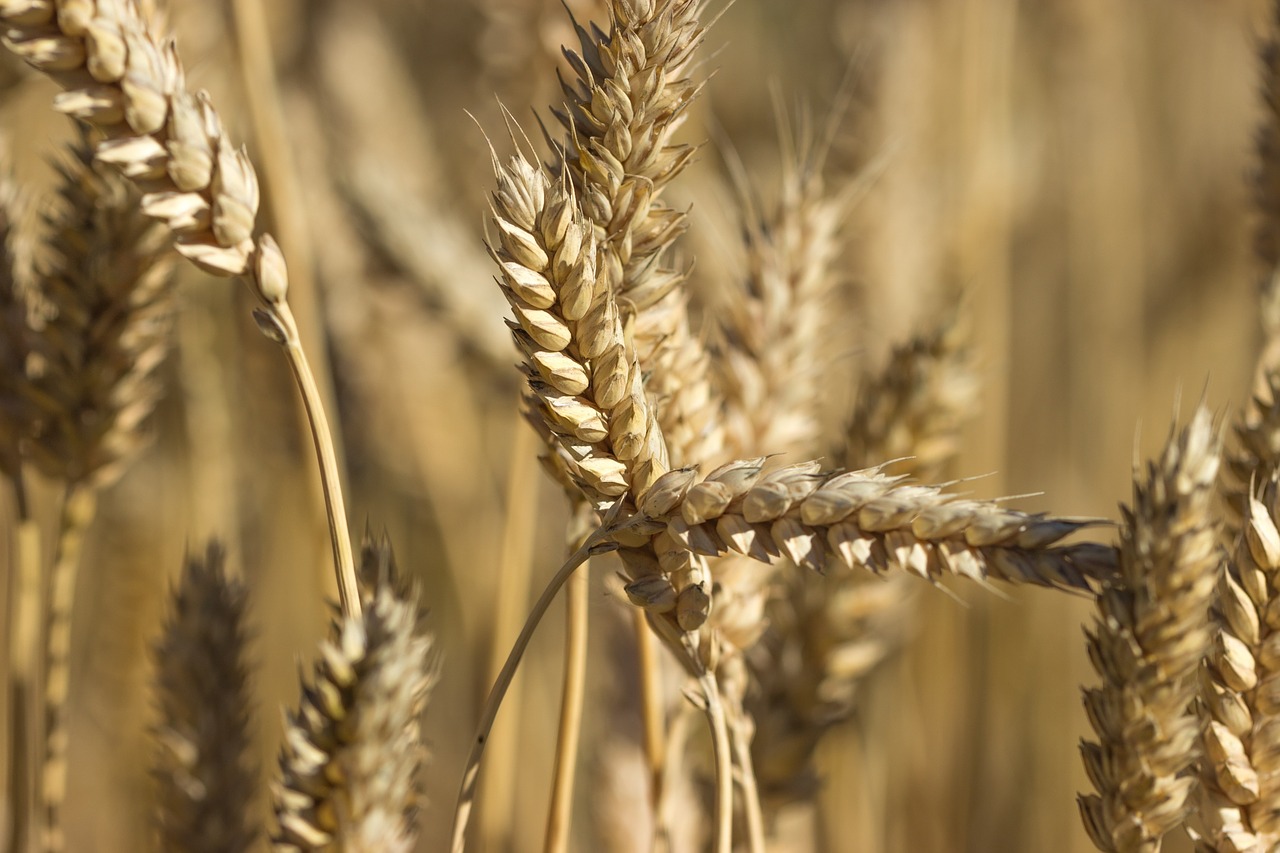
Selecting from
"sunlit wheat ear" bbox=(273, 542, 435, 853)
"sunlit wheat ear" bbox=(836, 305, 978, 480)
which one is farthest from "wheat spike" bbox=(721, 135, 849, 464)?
"sunlit wheat ear" bbox=(273, 542, 435, 853)

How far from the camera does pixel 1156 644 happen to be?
521mm

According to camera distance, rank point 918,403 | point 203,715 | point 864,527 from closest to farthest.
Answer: point 864,527 → point 203,715 → point 918,403

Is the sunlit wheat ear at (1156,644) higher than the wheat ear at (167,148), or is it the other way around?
the wheat ear at (167,148)

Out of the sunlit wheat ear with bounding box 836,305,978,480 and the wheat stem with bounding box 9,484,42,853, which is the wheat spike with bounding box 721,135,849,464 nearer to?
the sunlit wheat ear with bounding box 836,305,978,480

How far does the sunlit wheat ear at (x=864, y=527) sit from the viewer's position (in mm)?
441

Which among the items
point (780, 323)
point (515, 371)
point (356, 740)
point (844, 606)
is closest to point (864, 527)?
point (356, 740)

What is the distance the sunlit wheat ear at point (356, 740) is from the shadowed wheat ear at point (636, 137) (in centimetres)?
19

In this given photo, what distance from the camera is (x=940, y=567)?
0.47 m

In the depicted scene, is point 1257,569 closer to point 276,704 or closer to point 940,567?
point 940,567

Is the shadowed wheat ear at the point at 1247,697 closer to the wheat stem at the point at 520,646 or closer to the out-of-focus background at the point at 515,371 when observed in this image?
the wheat stem at the point at 520,646

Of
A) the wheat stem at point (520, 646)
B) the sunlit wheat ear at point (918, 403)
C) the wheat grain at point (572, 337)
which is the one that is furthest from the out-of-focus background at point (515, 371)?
the wheat grain at point (572, 337)

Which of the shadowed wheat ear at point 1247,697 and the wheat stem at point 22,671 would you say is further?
the wheat stem at point 22,671

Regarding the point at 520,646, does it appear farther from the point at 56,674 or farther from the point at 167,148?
the point at 56,674

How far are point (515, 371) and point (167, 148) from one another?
0.85 m
